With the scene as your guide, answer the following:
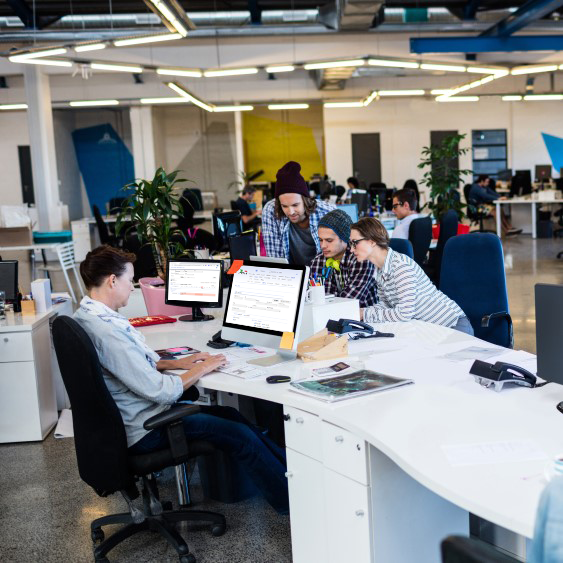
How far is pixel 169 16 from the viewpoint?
274 inches

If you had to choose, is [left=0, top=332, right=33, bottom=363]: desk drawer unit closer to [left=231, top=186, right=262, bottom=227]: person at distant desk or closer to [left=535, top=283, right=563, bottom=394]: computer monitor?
[left=535, top=283, right=563, bottom=394]: computer monitor

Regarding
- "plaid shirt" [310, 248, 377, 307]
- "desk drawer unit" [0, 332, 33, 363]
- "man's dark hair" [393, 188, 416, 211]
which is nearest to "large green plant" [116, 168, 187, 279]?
"desk drawer unit" [0, 332, 33, 363]

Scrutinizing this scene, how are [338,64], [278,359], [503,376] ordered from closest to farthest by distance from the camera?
[503,376] < [278,359] < [338,64]

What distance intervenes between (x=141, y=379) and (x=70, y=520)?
1122 mm

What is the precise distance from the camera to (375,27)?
12.7m

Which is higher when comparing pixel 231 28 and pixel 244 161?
pixel 231 28

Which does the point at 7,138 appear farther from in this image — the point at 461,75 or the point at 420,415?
the point at 420,415

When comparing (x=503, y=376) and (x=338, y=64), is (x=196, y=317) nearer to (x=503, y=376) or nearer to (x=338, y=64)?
(x=503, y=376)

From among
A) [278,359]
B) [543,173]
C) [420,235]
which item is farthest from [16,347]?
[543,173]

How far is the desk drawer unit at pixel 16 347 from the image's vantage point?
441cm

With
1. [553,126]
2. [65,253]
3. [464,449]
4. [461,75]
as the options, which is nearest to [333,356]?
[464,449]

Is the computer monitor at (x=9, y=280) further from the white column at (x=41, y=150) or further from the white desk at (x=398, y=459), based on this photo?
the white column at (x=41, y=150)

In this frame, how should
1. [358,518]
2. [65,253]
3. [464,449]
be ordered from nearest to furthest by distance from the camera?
1. [464,449]
2. [358,518]
3. [65,253]

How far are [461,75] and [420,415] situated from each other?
659 inches
